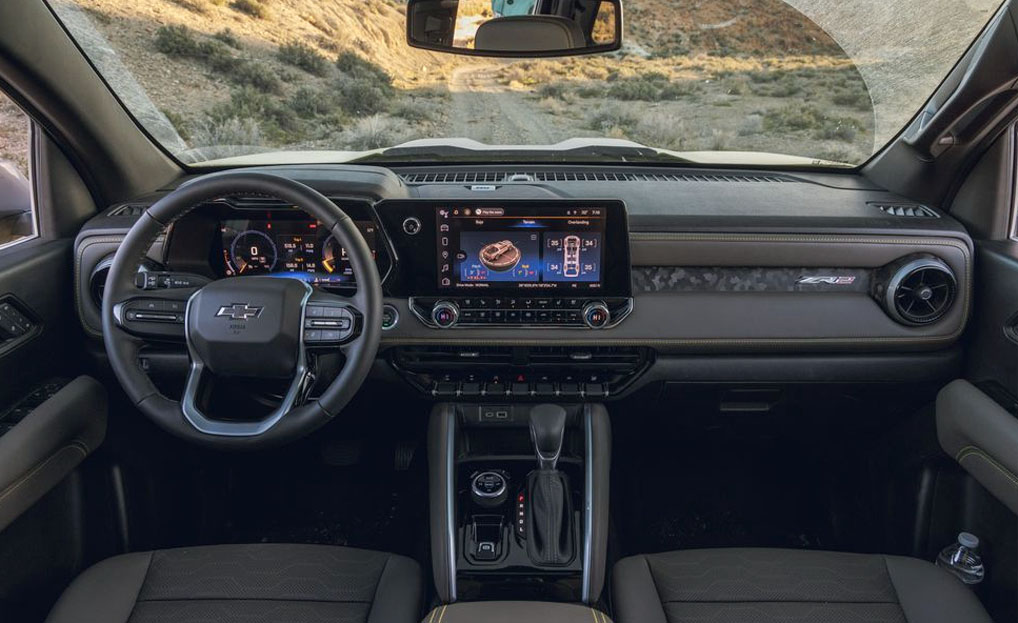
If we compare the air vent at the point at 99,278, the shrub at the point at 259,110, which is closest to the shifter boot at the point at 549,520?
the air vent at the point at 99,278

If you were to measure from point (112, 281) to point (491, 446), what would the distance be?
1.30 metres

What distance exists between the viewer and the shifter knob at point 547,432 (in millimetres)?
2416

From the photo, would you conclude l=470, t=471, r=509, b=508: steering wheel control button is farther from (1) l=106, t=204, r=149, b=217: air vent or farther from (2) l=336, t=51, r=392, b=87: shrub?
(2) l=336, t=51, r=392, b=87: shrub

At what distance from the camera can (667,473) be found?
3.24 meters

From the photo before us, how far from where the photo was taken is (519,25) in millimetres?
2430

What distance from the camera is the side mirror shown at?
2.46 meters

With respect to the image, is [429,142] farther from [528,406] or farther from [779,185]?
[779,185]

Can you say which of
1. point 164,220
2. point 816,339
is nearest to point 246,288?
point 164,220

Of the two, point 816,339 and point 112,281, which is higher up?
point 112,281

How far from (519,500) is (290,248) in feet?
3.66

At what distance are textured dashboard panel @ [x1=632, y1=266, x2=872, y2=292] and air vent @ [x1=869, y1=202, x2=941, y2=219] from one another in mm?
261

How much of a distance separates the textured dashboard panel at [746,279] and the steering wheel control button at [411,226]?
0.74 metres

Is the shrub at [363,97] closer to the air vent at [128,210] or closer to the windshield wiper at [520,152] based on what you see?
the windshield wiper at [520,152]

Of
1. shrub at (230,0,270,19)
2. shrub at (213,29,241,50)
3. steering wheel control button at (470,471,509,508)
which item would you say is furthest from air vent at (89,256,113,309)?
shrub at (230,0,270,19)
